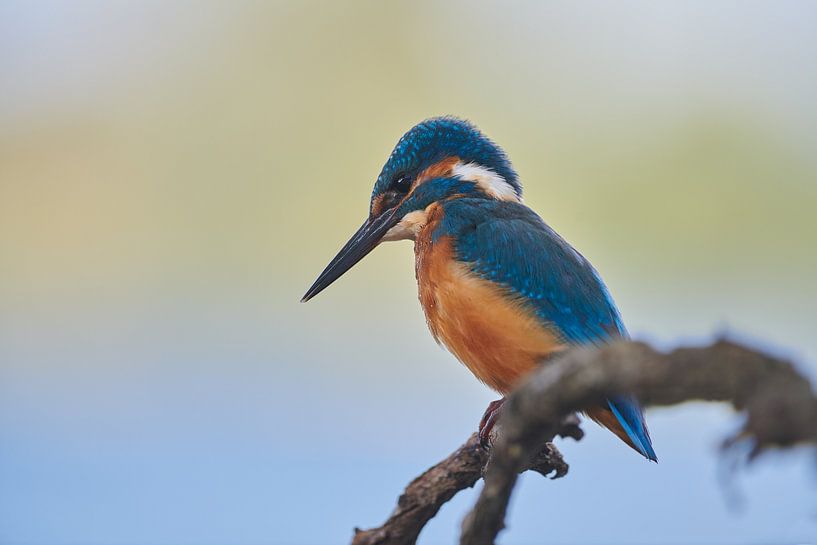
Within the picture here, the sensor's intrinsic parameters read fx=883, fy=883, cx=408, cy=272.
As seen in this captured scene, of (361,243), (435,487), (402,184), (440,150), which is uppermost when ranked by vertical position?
(440,150)

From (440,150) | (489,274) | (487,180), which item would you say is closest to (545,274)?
(489,274)

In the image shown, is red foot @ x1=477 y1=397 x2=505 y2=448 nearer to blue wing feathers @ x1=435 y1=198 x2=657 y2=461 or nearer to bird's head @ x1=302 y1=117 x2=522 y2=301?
blue wing feathers @ x1=435 y1=198 x2=657 y2=461

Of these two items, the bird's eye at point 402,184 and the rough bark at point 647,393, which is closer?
the rough bark at point 647,393

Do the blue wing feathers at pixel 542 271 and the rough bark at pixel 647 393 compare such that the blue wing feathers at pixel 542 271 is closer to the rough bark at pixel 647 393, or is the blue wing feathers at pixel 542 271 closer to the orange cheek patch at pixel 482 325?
the orange cheek patch at pixel 482 325

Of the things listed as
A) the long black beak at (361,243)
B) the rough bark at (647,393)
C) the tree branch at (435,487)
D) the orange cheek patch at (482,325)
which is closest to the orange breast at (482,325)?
the orange cheek patch at (482,325)

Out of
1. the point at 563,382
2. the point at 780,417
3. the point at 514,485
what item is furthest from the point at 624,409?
the point at 780,417

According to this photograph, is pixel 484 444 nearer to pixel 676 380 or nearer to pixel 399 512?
pixel 399 512

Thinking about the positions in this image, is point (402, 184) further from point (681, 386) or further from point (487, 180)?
point (681, 386)
